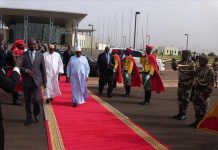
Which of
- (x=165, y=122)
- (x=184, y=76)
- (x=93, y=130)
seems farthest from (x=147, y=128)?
(x=184, y=76)

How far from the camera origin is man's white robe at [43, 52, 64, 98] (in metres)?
14.0

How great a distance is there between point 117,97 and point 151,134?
24.6 feet

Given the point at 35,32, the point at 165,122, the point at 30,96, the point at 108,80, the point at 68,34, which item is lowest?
the point at 165,122

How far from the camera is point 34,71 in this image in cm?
1057

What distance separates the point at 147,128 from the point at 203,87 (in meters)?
1.60

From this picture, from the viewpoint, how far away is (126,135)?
368 inches

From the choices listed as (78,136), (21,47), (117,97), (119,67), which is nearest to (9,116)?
(21,47)

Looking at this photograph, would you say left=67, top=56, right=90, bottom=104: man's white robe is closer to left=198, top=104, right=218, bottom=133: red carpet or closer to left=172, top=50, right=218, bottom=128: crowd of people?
left=172, top=50, right=218, bottom=128: crowd of people

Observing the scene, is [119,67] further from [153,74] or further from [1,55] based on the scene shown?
[1,55]

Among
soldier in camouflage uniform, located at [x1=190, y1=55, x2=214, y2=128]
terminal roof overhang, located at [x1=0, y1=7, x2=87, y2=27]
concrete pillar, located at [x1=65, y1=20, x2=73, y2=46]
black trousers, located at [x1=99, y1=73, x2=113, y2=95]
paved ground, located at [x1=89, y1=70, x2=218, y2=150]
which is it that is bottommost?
paved ground, located at [x1=89, y1=70, x2=218, y2=150]

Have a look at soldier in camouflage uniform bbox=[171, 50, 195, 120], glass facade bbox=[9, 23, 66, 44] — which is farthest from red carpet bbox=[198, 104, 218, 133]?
glass facade bbox=[9, 23, 66, 44]

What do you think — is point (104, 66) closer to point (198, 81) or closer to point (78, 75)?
point (78, 75)

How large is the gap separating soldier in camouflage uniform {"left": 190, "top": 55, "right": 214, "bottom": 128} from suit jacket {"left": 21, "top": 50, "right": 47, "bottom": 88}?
356cm

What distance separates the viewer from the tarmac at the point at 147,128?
27.8 feet
